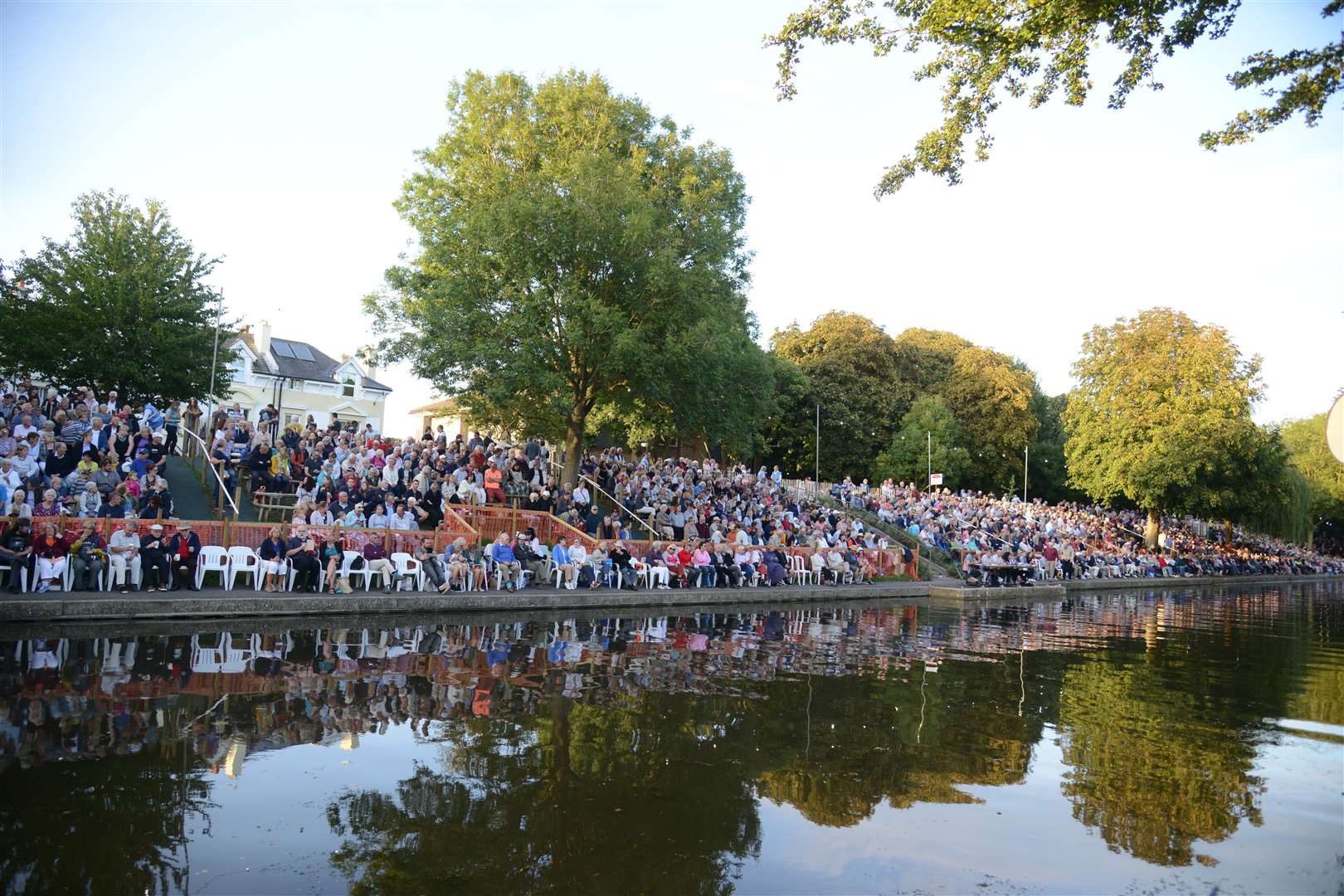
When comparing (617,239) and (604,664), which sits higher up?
(617,239)

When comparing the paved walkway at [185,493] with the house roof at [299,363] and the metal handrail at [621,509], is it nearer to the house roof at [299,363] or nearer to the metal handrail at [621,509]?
the metal handrail at [621,509]

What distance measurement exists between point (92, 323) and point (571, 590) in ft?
64.6

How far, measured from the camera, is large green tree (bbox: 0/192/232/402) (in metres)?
26.4

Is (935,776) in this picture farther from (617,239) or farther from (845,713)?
(617,239)

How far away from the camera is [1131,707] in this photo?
31.4ft

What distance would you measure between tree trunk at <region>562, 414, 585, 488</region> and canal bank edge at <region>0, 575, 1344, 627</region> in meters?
7.92

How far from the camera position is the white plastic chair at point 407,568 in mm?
15773

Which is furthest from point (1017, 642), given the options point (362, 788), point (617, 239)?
point (617, 239)

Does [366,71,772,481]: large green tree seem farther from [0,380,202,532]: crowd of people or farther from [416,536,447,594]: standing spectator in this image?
[0,380,202,532]: crowd of people

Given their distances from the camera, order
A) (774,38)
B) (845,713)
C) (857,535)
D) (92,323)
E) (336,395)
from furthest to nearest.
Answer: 1. (336,395)
2. (857,535)
3. (92,323)
4. (774,38)
5. (845,713)

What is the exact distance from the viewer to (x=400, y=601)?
1466 centimetres

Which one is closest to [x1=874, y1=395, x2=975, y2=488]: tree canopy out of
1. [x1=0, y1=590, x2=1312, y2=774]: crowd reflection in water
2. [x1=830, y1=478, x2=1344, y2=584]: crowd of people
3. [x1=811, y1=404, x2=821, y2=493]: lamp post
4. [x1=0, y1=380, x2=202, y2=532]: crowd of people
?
[x1=830, y1=478, x2=1344, y2=584]: crowd of people

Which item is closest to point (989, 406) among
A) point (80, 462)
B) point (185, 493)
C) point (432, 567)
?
point (432, 567)

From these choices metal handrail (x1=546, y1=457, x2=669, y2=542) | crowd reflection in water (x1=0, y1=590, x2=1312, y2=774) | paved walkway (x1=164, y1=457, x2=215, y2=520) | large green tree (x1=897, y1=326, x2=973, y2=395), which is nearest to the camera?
crowd reflection in water (x1=0, y1=590, x2=1312, y2=774)
